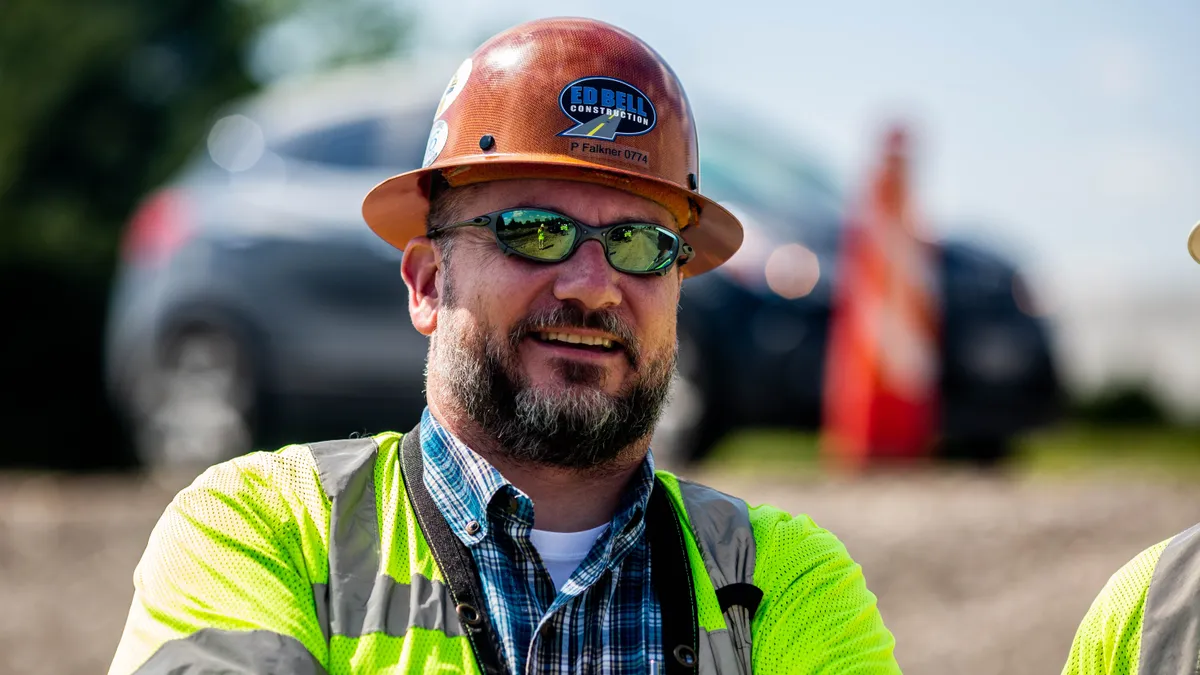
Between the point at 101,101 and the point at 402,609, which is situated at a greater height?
the point at 101,101

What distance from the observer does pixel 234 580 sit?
8.11 ft

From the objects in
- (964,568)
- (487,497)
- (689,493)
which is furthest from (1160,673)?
(964,568)

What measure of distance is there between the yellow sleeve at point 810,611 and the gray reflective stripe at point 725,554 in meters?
0.02

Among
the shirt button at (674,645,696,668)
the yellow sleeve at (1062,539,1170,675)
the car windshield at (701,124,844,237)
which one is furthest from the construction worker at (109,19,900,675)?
the car windshield at (701,124,844,237)

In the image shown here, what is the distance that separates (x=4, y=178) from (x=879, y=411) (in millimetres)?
15957

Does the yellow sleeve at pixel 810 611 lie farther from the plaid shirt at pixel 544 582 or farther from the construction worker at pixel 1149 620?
the construction worker at pixel 1149 620

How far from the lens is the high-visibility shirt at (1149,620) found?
2430mm

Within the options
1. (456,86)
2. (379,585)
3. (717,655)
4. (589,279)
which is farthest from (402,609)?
(456,86)

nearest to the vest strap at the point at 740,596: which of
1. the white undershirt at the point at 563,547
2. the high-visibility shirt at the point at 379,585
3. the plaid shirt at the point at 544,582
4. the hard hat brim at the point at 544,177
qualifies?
the high-visibility shirt at the point at 379,585

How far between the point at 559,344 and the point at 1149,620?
110cm

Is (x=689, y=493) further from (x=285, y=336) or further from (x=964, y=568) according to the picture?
(x=285, y=336)

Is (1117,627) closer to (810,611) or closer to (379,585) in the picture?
(810,611)

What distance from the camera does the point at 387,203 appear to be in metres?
3.32

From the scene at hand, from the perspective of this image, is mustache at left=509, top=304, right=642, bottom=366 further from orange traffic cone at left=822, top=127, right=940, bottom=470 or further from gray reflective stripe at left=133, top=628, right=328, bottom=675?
orange traffic cone at left=822, top=127, right=940, bottom=470
